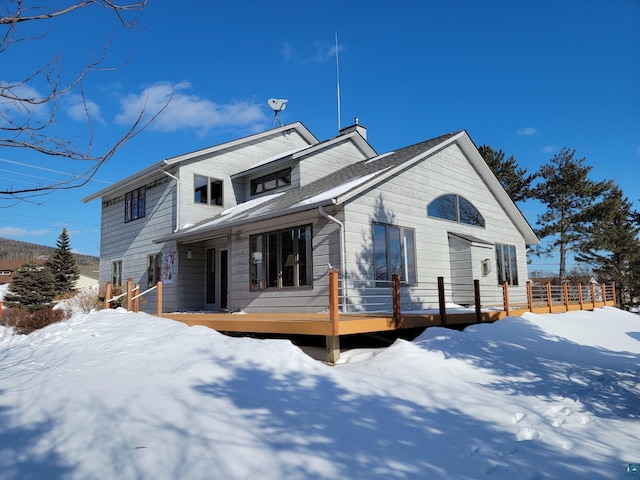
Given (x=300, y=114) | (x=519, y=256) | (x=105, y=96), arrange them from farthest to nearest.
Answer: (x=300, y=114)
(x=519, y=256)
(x=105, y=96)

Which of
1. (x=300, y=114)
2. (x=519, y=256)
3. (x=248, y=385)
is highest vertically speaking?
(x=300, y=114)

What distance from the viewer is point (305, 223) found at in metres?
11.5

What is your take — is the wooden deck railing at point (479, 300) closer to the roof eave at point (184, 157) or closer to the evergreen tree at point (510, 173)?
the roof eave at point (184, 157)

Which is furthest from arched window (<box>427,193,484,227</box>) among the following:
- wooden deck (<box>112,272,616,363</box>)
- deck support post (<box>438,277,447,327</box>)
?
deck support post (<box>438,277,447,327</box>)

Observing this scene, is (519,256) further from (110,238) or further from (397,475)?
(110,238)

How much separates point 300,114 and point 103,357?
14298mm

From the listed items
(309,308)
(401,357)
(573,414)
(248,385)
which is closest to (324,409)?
(248,385)

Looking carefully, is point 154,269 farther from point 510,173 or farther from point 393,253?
point 510,173

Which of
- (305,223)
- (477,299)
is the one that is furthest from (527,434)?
(305,223)

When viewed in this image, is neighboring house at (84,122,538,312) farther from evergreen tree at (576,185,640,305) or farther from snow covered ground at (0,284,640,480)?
evergreen tree at (576,185,640,305)

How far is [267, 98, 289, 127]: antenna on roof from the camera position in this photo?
63.8 ft

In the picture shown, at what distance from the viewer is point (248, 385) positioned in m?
5.66

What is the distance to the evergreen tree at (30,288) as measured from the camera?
33812mm

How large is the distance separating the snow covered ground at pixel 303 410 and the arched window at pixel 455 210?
19.6 feet
